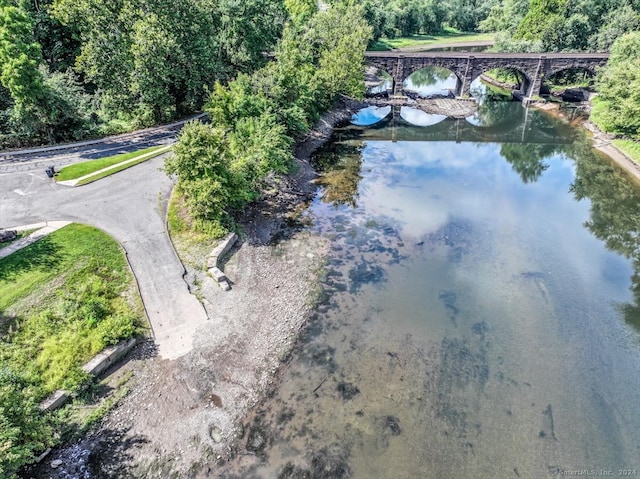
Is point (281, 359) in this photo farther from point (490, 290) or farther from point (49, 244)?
point (49, 244)

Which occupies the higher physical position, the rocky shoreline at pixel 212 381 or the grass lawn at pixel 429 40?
the grass lawn at pixel 429 40

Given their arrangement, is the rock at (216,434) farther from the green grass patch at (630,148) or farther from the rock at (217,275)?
the green grass patch at (630,148)

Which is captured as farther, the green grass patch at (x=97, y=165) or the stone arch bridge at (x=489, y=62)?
the stone arch bridge at (x=489, y=62)

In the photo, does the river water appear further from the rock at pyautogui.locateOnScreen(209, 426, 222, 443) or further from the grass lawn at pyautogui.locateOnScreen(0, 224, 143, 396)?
the grass lawn at pyautogui.locateOnScreen(0, 224, 143, 396)

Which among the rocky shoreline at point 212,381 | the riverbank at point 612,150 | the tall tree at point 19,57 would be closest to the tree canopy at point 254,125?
the rocky shoreline at point 212,381

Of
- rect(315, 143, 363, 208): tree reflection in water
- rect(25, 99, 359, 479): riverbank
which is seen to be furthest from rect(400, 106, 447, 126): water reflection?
rect(25, 99, 359, 479): riverbank
